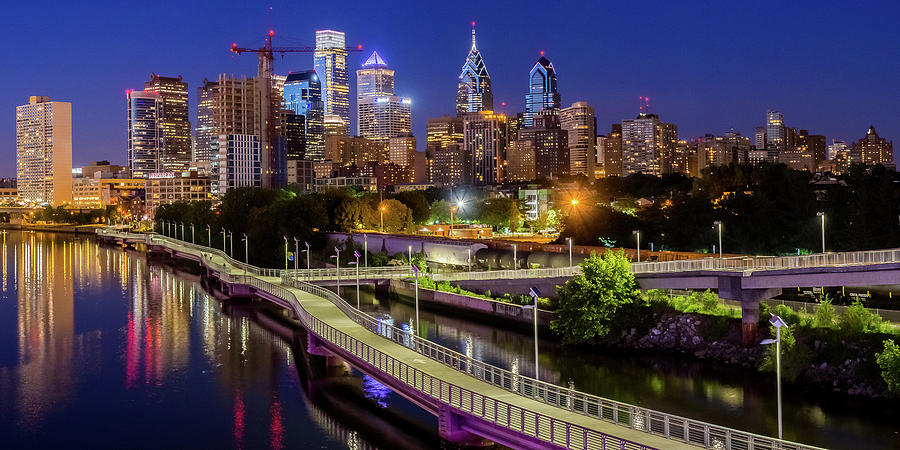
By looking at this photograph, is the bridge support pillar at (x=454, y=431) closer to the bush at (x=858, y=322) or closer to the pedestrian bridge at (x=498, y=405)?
the pedestrian bridge at (x=498, y=405)

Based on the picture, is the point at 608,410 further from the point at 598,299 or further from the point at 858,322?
the point at 598,299

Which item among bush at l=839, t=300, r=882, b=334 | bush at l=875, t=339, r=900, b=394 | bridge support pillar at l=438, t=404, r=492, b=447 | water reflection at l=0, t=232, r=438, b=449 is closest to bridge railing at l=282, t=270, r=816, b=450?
bridge support pillar at l=438, t=404, r=492, b=447

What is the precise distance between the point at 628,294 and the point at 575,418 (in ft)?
84.2

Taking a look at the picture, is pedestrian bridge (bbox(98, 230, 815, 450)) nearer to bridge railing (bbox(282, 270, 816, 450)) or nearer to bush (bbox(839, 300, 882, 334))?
bridge railing (bbox(282, 270, 816, 450))

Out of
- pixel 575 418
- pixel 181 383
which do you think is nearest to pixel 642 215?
pixel 181 383

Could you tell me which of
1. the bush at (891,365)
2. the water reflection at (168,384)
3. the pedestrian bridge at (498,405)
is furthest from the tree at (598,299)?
the bush at (891,365)

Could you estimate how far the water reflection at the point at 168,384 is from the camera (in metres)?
38.9

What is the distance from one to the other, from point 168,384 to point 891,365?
122ft

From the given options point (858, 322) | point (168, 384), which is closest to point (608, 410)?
point (858, 322)

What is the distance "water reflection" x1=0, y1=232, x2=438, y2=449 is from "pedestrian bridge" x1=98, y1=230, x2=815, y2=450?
2505 mm

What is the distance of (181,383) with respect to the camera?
159 ft

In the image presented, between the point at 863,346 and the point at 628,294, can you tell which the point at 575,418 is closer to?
the point at 863,346

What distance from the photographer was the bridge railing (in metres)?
28.0

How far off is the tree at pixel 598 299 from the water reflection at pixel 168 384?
1533 cm
